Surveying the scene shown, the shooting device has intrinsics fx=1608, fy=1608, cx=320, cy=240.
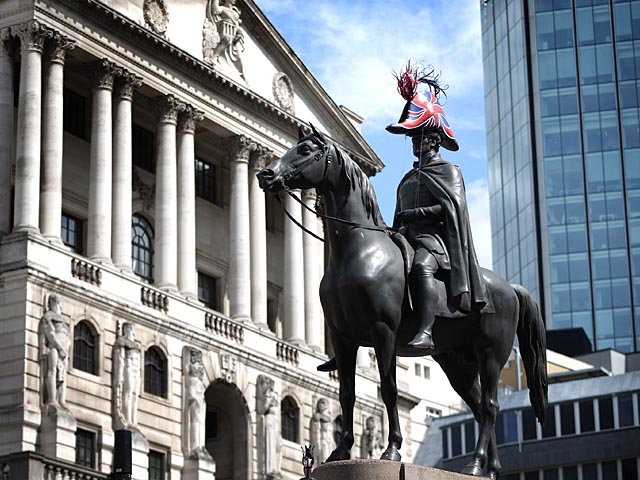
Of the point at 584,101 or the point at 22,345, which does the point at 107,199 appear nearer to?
the point at 22,345

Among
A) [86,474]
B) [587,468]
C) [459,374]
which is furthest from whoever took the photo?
[587,468]

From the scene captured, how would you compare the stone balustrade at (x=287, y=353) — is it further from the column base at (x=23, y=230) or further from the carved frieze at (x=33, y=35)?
the carved frieze at (x=33, y=35)

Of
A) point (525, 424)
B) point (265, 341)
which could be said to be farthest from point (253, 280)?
point (525, 424)

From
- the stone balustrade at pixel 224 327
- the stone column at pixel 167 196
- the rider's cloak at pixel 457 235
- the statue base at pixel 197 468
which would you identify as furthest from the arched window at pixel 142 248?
the rider's cloak at pixel 457 235

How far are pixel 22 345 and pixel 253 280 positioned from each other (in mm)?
15598

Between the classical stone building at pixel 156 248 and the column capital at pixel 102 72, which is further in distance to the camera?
the column capital at pixel 102 72

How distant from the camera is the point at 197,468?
5947cm

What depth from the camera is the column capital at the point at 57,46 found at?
191ft

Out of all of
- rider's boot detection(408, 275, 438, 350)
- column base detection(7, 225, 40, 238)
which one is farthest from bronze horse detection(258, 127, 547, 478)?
column base detection(7, 225, 40, 238)

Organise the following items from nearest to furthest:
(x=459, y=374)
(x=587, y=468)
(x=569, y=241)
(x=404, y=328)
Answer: (x=404, y=328) → (x=459, y=374) → (x=587, y=468) → (x=569, y=241)

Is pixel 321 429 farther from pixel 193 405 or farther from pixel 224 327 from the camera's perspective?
pixel 193 405

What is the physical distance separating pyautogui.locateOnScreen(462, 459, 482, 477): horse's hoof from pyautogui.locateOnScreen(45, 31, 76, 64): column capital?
42695 millimetres

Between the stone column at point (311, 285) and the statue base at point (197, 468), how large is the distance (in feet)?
34.9

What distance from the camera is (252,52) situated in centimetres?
6906
